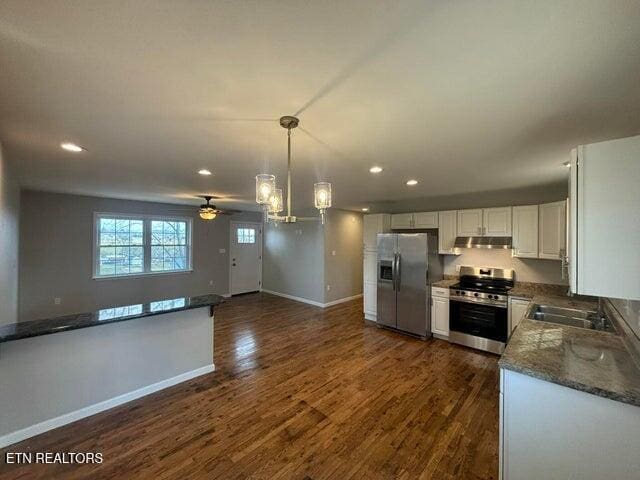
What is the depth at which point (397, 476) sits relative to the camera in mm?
1788

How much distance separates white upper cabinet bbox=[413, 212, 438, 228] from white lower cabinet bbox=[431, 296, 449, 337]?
4.30ft

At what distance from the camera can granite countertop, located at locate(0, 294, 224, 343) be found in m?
2.03

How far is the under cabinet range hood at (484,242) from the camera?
3863 mm

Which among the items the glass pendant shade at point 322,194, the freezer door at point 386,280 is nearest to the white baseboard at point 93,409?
the glass pendant shade at point 322,194

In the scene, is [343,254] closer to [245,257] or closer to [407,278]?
[407,278]

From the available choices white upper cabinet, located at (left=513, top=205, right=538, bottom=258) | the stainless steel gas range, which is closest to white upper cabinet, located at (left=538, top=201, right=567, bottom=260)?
white upper cabinet, located at (left=513, top=205, right=538, bottom=258)

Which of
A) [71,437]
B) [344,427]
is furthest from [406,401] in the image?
[71,437]

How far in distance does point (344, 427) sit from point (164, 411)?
168 centimetres

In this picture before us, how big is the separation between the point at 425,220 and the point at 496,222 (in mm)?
1101

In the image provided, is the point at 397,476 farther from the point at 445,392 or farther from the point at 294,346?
the point at 294,346

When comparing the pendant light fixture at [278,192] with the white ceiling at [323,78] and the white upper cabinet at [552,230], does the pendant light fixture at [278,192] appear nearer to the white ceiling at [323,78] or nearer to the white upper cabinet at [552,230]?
the white ceiling at [323,78]

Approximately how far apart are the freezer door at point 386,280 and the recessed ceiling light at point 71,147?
4.13m

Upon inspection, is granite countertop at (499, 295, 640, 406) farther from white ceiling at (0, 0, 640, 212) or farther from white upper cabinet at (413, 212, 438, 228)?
white upper cabinet at (413, 212, 438, 228)

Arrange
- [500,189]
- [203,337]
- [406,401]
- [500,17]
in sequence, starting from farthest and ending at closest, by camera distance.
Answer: [500,189], [203,337], [406,401], [500,17]
